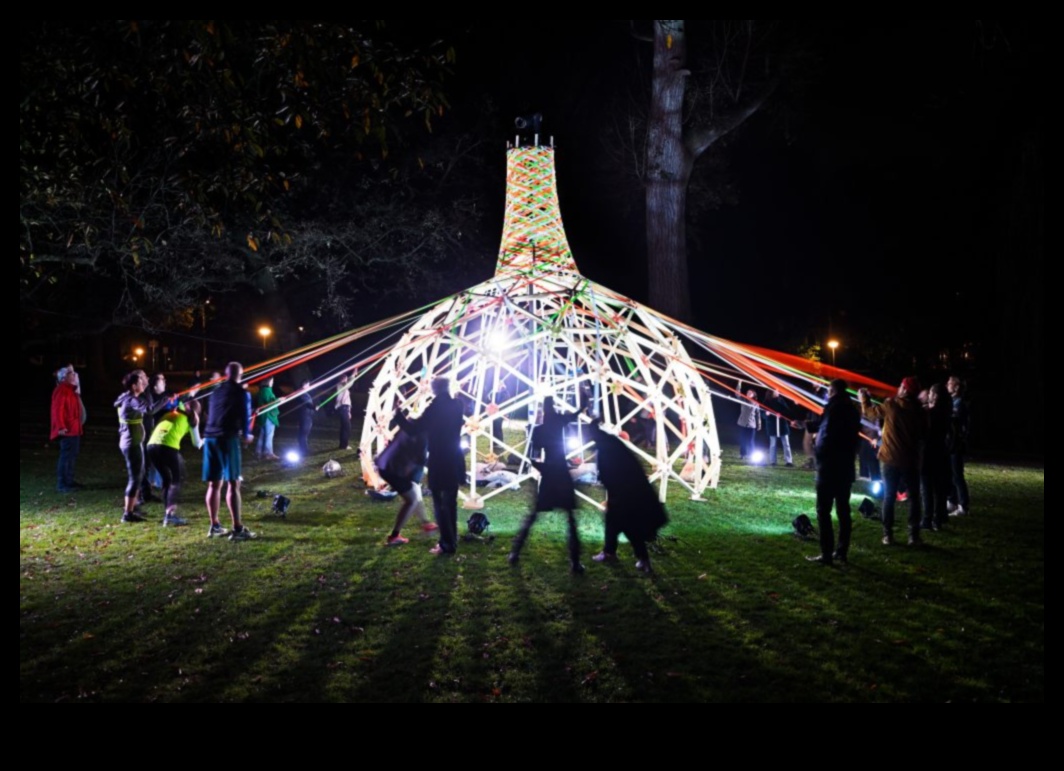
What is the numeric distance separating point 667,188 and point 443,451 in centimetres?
1152

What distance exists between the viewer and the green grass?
428 cm

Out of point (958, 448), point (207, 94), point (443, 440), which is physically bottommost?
point (958, 448)

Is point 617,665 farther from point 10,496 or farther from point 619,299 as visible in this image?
point 619,299

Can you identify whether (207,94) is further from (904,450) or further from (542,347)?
(904,450)

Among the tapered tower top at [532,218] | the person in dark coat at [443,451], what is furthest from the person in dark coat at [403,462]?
the tapered tower top at [532,218]

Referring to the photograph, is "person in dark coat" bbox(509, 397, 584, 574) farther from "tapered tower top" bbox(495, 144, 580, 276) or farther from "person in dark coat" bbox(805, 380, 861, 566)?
"tapered tower top" bbox(495, 144, 580, 276)

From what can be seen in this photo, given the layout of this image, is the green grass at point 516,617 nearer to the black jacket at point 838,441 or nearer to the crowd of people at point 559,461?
the crowd of people at point 559,461

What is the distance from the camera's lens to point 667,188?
54.8ft

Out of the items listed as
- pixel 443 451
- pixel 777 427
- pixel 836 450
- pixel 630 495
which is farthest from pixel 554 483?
pixel 777 427

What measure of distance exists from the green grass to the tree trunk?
9049mm

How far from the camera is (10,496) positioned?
12.0ft

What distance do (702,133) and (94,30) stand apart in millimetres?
13882

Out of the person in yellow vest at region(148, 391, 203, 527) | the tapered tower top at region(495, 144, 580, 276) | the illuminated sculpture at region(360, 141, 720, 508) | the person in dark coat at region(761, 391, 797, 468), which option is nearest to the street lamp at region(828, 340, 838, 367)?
the person in dark coat at region(761, 391, 797, 468)

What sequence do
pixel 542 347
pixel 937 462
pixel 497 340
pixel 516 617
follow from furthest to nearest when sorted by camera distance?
pixel 542 347 → pixel 497 340 → pixel 937 462 → pixel 516 617
